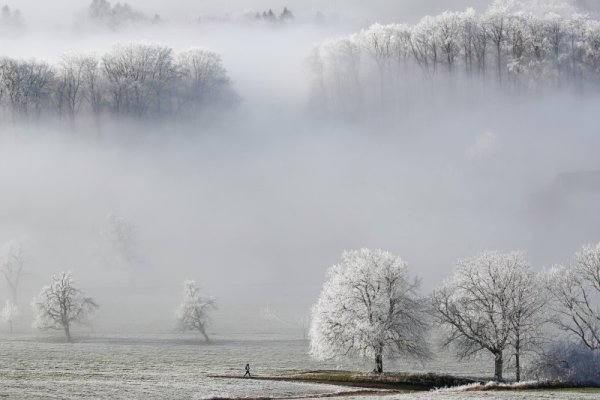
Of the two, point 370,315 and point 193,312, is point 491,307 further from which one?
point 193,312

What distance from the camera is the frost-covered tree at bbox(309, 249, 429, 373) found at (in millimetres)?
70250

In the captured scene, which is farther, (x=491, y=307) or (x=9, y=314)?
(x=9, y=314)

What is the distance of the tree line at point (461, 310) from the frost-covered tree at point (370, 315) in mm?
92

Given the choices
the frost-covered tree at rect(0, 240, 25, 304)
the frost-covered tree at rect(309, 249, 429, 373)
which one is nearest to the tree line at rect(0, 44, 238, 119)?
the frost-covered tree at rect(0, 240, 25, 304)

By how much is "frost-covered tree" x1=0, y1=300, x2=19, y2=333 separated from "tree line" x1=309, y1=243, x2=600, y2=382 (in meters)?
41.6

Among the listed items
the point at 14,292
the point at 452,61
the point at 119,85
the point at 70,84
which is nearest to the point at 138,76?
the point at 119,85

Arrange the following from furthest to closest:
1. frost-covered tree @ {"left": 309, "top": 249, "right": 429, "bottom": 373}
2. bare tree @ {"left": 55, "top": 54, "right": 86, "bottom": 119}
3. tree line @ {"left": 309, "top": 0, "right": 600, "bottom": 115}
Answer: tree line @ {"left": 309, "top": 0, "right": 600, "bottom": 115} < bare tree @ {"left": 55, "top": 54, "right": 86, "bottom": 119} < frost-covered tree @ {"left": 309, "top": 249, "right": 429, "bottom": 373}

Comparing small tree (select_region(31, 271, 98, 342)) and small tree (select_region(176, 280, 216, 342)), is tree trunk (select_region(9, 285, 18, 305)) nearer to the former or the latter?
small tree (select_region(31, 271, 98, 342))

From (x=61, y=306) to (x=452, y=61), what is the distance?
84.8 metres

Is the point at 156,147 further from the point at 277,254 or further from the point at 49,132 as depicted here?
the point at 277,254

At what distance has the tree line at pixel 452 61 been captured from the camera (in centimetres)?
13962

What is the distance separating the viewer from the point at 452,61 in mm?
141000

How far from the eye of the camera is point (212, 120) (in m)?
138

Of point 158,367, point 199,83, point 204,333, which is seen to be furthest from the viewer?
A: point 199,83
